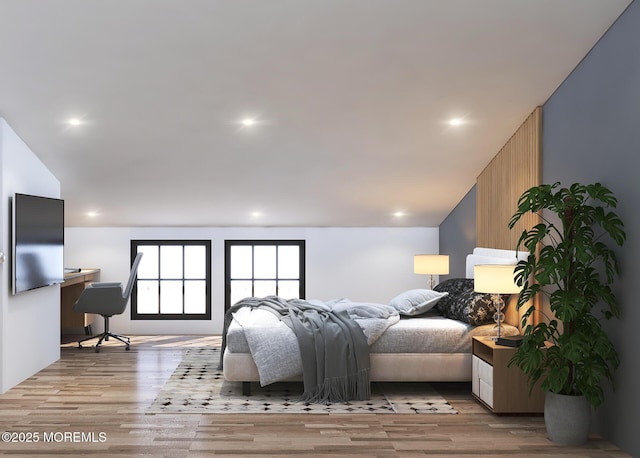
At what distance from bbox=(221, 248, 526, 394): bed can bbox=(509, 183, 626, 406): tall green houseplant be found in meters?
0.98

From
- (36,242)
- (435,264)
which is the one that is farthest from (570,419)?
(36,242)

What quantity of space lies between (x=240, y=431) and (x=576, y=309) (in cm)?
214

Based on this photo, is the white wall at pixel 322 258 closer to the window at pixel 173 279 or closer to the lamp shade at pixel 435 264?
the window at pixel 173 279

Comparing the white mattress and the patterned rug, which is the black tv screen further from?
the white mattress

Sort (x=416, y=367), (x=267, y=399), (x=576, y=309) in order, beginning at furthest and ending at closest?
1. (x=416, y=367)
2. (x=267, y=399)
3. (x=576, y=309)

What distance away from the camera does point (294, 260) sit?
840cm

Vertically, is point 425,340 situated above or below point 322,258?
below

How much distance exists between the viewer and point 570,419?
3.85m

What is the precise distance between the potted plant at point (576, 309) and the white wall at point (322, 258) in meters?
4.28

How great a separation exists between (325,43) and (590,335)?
8.08 feet

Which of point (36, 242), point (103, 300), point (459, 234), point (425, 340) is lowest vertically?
point (425, 340)

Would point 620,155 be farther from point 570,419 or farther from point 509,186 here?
point 509,186

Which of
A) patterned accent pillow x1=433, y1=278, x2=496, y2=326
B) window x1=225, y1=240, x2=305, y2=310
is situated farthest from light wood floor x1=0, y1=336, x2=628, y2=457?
window x1=225, y1=240, x2=305, y2=310

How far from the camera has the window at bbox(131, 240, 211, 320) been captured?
8297 mm
